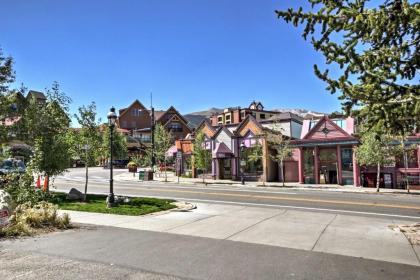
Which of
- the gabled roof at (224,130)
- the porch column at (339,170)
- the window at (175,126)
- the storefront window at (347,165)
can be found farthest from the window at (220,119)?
the storefront window at (347,165)

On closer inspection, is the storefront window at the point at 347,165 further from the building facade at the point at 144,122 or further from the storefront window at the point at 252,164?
the building facade at the point at 144,122

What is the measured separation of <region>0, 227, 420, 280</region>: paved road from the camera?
704cm

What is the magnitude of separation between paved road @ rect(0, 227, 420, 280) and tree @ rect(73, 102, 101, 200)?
9.69m

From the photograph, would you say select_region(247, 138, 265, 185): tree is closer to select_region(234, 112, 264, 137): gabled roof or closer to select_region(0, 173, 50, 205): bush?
select_region(234, 112, 264, 137): gabled roof

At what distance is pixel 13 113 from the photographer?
12.4 m

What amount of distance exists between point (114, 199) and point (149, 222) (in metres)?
4.92

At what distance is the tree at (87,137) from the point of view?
19.4 metres

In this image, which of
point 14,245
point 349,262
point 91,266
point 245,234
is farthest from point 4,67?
point 349,262

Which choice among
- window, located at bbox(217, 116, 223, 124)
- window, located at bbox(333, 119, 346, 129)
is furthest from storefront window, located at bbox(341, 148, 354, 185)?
window, located at bbox(217, 116, 223, 124)

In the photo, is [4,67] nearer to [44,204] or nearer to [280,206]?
[44,204]

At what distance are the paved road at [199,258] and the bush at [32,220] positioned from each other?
0.84 metres

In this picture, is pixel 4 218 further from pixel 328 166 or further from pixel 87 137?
pixel 328 166

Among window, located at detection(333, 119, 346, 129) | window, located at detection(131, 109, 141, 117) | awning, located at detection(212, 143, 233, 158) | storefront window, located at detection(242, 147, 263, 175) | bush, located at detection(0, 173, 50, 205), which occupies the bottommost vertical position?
bush, located at detection(0, 173, 50, 205)

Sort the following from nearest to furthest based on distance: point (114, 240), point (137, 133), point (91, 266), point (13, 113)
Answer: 1. point (91, 266)
2. point (114, 240)
3. point (13, 113)
4. point (137, 133)
